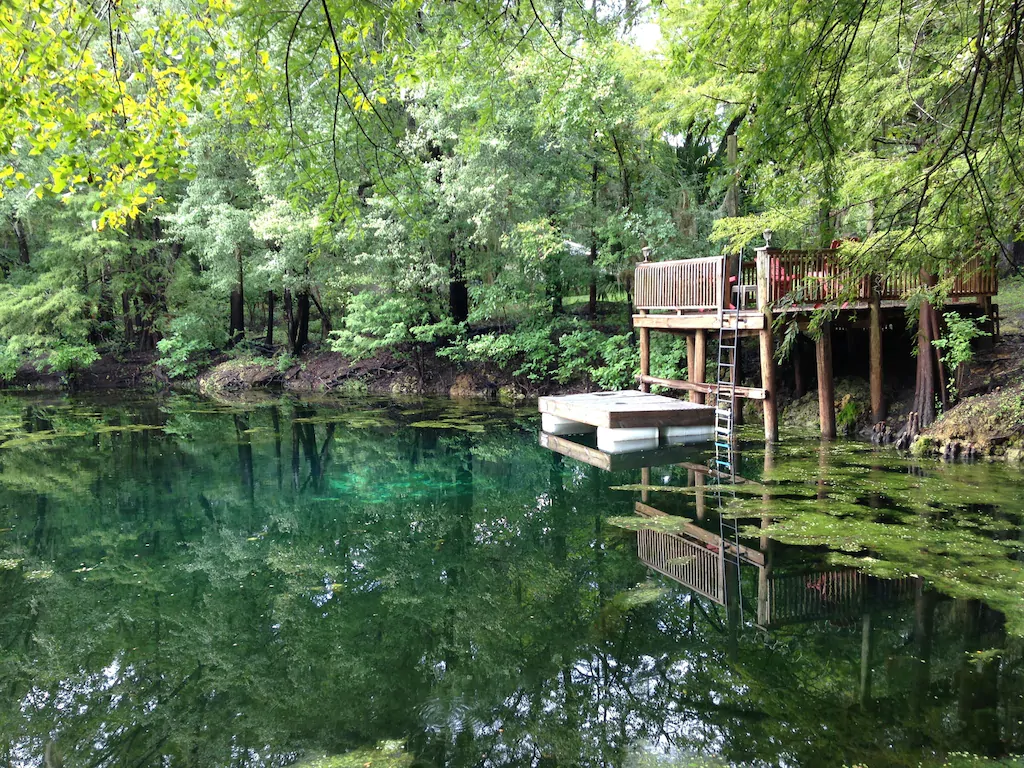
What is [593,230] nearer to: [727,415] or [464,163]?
[464,163]

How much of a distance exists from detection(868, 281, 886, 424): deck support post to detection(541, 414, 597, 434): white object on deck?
485 cm

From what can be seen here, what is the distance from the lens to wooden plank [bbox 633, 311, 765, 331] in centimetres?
1159

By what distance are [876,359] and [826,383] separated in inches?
33.4

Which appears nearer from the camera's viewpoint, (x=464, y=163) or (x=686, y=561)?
(x=686, y=561)

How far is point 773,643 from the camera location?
16.1ft

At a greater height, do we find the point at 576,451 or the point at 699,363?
the point at 699,363

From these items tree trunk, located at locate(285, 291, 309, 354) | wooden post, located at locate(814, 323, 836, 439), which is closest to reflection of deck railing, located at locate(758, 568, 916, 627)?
wooden post, located at locate(814, 323, 836, 439)

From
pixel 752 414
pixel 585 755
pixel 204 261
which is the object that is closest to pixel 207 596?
pixel 585 755

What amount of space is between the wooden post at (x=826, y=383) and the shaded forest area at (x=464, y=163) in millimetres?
1364

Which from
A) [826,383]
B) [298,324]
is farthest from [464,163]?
[298,324]

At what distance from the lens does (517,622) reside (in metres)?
5.41

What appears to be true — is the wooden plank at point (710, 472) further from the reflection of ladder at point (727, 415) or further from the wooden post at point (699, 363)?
the wooden post at point (699, 363)

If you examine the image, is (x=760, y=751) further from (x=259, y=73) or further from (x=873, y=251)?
(x=259, y=73)

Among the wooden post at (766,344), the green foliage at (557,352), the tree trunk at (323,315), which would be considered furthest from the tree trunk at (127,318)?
the wooden post at (766,344)
